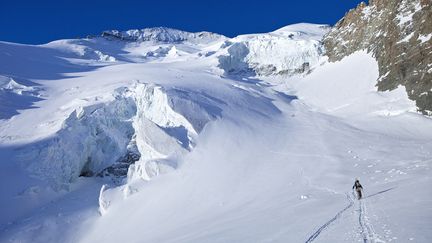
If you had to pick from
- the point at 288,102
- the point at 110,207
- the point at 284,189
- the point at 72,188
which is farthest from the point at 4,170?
the point at 288,102

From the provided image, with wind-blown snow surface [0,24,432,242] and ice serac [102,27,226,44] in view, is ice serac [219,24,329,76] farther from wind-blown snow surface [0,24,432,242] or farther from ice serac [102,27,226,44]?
ice serac [102,27,226,44]

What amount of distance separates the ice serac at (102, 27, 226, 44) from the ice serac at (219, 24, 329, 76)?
171ft

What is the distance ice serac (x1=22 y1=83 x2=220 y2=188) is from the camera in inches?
1516

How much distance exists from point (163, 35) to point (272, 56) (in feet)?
210

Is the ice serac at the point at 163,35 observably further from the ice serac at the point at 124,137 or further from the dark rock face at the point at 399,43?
the ice serac at the point at 124,137

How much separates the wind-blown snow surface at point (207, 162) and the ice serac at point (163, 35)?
7496cm

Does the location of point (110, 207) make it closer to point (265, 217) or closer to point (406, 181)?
point (265, 217)

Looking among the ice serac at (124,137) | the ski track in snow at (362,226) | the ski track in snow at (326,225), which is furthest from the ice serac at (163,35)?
the ski track in snow at (362,226)

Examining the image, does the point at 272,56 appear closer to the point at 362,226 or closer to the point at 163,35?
the point at 163,35

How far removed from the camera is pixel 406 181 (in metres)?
26.0

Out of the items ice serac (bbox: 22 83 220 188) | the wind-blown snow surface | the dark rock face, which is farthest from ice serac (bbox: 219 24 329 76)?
ice serac (bbox: 22 83 220 188)

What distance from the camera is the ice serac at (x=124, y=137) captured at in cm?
3850

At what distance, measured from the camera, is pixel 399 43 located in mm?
57281

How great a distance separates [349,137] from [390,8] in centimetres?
3097
